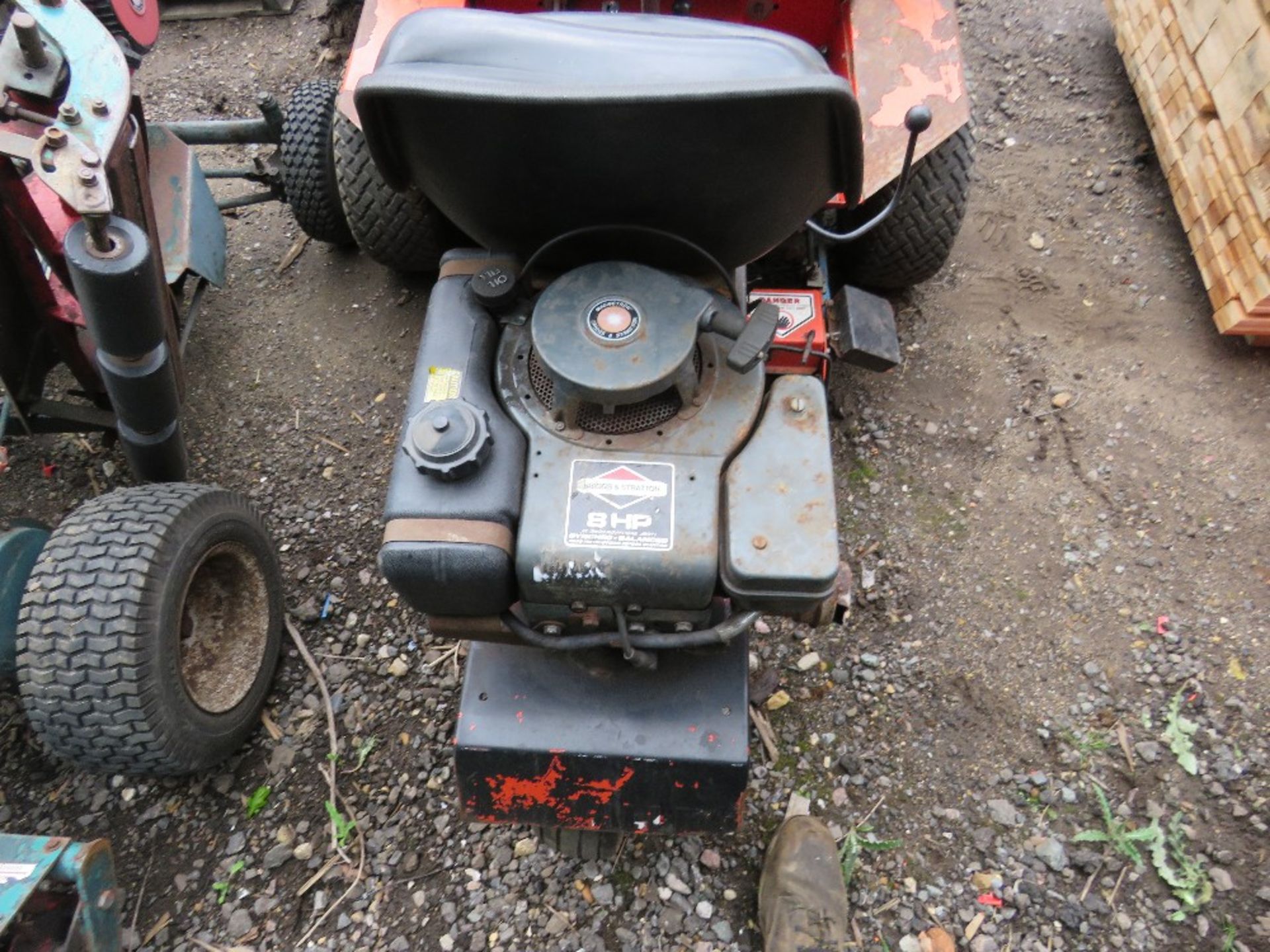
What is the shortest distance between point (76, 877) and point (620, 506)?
123cm

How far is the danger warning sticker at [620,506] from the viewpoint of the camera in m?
1.43

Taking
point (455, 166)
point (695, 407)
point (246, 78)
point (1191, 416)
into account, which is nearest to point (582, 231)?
point (455, 166)

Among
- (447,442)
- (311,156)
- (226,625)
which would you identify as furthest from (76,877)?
(311,156)

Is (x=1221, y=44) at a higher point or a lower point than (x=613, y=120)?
lower

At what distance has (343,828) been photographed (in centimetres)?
207

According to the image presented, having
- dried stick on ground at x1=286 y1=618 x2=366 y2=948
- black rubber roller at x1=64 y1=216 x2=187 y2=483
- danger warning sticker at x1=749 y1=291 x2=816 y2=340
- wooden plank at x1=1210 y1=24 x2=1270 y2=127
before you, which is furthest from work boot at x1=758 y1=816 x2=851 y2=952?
wooden plank at x1=1210 y1=24 x2=1270 y2=127

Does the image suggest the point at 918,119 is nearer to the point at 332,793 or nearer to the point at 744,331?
the point at 744,331

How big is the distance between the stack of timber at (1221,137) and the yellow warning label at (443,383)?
94.3 inches

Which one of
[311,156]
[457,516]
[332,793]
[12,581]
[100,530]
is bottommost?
[332,793]

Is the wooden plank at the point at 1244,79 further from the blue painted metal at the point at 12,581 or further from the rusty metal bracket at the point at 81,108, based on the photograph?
the blue painted metal at the point at 12,581

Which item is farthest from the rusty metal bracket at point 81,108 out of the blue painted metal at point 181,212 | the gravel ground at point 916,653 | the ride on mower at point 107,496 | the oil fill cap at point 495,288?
the gravel ground at point 916,653

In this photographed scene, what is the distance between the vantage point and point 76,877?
1.69m

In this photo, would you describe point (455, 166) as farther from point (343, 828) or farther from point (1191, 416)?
point (1191, 416)

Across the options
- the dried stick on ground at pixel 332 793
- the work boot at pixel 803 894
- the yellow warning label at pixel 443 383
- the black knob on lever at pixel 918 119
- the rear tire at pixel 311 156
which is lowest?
the dried stick on ground at pixel 332 793
